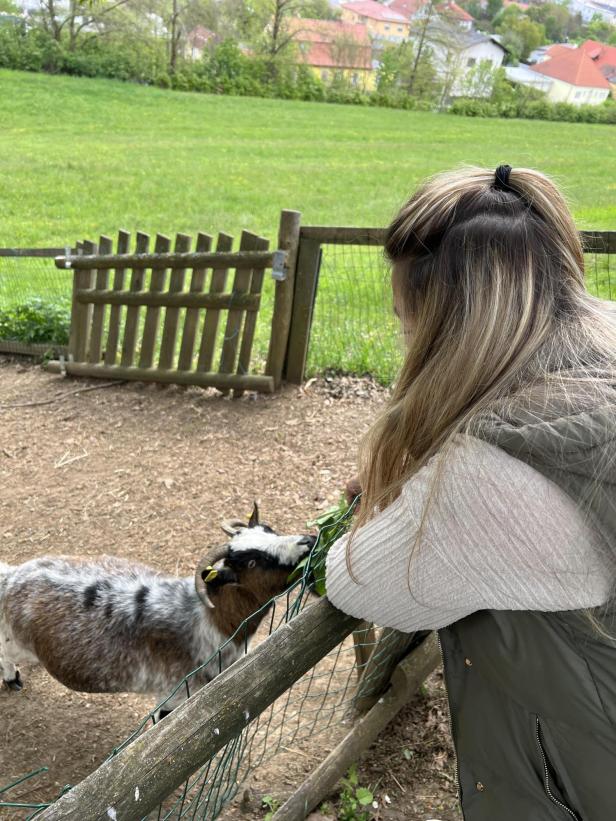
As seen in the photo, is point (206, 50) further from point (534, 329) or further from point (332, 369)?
point (534, 329)

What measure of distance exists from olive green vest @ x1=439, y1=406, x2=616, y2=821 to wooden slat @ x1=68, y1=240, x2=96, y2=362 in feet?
21.4

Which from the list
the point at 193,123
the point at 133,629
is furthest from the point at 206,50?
the point at 133,629

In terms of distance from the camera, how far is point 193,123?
28.4m

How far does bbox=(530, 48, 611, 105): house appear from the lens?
58.2 metres

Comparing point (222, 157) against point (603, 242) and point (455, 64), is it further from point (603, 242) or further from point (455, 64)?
point (455, 64)

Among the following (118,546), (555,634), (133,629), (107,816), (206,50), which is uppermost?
(206,50)

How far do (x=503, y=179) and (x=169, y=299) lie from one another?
5.45 metres

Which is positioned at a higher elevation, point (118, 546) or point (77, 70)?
point (77, 70)

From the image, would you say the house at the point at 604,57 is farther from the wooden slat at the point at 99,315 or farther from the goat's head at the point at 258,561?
the goat's head at the point at 258,561

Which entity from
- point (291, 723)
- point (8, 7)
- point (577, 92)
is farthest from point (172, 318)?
point (577, 92)

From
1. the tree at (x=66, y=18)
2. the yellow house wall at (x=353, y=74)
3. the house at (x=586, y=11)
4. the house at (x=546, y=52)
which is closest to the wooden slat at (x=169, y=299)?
the tree at (x=66, y=18)

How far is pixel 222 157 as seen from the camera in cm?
2316

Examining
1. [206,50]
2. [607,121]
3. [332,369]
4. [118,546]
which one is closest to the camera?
[118,546]

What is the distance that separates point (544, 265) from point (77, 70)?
3933cm
